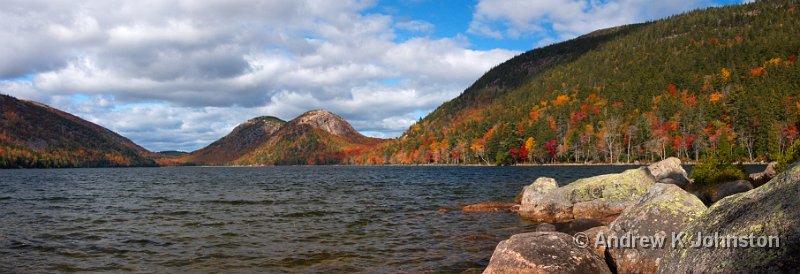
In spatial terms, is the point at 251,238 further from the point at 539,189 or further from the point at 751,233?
the point at 751,233

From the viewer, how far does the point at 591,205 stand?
2644cm

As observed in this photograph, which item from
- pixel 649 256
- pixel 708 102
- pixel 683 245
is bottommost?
pixel 649 256

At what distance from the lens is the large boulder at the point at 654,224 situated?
12.5 m

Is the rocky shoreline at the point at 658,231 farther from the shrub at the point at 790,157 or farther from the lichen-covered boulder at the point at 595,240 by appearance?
the shrub at the point at 790,157

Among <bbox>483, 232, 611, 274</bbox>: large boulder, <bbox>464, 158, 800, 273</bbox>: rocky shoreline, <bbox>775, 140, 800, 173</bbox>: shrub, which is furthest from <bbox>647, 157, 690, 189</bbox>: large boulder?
<bbox>483, 232, 611, 274</bbox>: large boulder

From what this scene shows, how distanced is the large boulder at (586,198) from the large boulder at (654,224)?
12860 millimetres

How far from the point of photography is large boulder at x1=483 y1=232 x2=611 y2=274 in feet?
39.7

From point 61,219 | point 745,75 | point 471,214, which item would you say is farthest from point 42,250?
point 745,75

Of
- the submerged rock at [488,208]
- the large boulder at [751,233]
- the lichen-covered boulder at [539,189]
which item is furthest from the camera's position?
the submerged rock at [488,208]

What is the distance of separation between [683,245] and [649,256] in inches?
218

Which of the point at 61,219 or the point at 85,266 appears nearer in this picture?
the point at 85,266

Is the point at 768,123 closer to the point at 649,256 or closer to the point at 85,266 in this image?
the point at 649,256

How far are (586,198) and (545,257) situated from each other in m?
17.5

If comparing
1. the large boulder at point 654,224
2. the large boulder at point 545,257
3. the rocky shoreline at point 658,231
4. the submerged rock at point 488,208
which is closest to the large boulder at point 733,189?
the rocky shoreline at point 658,231
